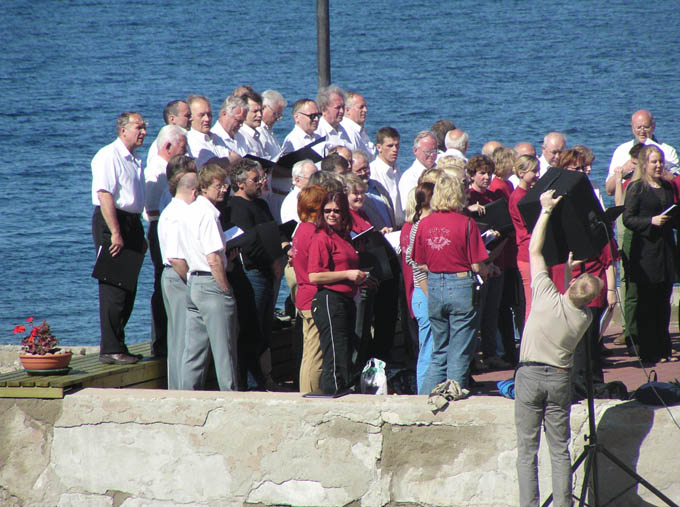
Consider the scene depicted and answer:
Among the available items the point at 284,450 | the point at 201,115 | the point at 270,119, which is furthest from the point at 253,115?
the point at 284,450

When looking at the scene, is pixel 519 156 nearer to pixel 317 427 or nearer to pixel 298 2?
pixel 317 427

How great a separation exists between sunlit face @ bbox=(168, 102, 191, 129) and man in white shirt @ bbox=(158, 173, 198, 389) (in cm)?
170

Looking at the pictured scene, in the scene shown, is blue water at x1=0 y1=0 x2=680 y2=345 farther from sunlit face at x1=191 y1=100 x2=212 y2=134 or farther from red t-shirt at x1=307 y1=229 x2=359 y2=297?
red t-shirt at x1=307 y1=229 x2=359 y2=297

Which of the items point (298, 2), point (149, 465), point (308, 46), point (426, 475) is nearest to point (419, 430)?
point (426, 475)

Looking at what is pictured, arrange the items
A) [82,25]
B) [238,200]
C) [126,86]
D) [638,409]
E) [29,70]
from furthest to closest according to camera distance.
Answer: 1. [82,25]
2. [29,70]
3. [126,86]
4. [238,200]
5. [638,409]

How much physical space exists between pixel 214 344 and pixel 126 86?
4875 cm

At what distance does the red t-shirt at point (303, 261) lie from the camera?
704cm

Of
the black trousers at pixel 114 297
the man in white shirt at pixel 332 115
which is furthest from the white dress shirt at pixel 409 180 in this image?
the black trousers at pixel 114 297

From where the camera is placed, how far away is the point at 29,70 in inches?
2282

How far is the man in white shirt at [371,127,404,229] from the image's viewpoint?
29.9ft

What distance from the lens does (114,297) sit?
7.48 meters

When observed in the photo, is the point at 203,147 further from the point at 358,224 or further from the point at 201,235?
the point at 201,235

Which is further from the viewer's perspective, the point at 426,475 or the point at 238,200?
the point at 238,200

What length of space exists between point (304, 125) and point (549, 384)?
13.9 feet
